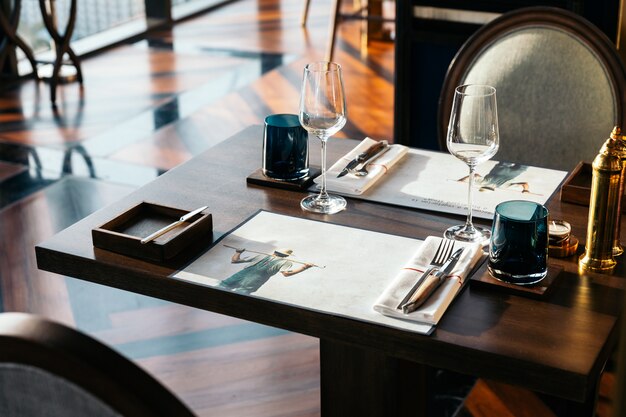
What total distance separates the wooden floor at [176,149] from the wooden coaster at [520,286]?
80cm

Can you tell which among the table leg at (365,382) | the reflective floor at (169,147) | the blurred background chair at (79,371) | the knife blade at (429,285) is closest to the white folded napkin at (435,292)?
the knife blade at (429,285)

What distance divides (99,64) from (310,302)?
4.13m

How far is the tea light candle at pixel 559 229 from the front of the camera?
1.33 metres

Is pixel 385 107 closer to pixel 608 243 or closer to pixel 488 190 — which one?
pixel 488 190

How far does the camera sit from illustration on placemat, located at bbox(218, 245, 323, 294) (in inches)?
49.4

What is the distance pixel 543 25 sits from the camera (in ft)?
6.24

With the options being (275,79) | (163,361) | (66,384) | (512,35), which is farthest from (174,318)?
(275,79)

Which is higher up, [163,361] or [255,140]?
Answer: [255,140]

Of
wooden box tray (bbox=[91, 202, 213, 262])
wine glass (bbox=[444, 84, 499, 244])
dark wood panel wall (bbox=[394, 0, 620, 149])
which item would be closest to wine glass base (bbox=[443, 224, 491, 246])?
wine glass (bbox=[444, 84, 499, 244])

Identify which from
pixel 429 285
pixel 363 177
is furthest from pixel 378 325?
pixel 363 177

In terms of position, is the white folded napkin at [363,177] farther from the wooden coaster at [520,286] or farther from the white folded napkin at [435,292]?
the wooden coaster at [520,286]

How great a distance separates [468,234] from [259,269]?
0.32 m

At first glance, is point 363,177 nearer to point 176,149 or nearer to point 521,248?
point 521,248

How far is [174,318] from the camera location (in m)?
2.52
